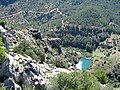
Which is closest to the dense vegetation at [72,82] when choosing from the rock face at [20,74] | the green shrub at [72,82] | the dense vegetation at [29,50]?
the green shrub at [72,82]

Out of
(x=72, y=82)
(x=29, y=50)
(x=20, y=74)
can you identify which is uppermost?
(x=20, y=74)

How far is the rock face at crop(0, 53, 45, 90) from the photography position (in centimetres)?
4172

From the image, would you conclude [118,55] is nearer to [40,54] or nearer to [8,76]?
[40,54]

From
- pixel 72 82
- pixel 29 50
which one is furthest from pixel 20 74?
pixel 29 50

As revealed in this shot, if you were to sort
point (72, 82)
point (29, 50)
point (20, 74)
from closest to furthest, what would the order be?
1. point (20, 74)
2. point (72, 82)
3. point (29, 50)

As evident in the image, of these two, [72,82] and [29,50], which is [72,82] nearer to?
[72,82]

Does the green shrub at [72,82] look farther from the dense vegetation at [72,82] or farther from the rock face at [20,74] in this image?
the rock face at [20,74]

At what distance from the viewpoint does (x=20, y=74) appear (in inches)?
1761

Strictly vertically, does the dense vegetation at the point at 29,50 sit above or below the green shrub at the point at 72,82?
below

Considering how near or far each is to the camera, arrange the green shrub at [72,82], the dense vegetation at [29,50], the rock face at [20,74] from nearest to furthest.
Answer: the rock face at [20,74], the green shrub at [72,82], the dense vegetation at [29,50]

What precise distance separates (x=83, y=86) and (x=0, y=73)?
45.1 feet

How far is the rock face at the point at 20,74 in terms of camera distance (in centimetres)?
4172

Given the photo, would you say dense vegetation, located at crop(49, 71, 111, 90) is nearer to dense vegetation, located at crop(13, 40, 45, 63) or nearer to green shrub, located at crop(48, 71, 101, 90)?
green shrub, located at crop(48, 71, 101, 90)

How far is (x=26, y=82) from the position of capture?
45.4 meters
